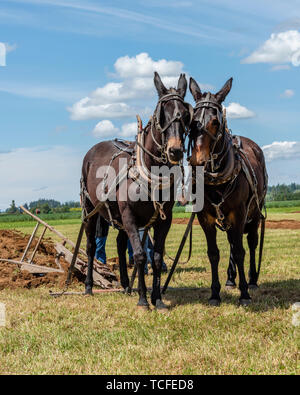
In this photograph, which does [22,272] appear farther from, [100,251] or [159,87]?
[159,87]

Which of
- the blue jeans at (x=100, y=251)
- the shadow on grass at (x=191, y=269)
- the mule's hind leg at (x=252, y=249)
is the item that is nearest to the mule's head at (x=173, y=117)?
the mule's hind leg at (x=252, y=249)

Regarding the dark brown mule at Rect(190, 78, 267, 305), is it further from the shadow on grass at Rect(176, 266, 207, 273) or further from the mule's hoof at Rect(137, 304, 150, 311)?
the shadow on grass at Rect(176, 266, 207, 273)

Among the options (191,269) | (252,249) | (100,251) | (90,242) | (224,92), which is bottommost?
(191,269)

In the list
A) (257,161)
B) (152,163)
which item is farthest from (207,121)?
(257,161)

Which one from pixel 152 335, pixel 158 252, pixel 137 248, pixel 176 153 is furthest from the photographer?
pixel 158 252

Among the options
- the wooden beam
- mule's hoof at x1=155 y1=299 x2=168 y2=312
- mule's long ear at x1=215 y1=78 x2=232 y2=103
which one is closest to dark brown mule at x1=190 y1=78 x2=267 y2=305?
mule's long ear at x1=215 y1=78 x2=232 y2=103

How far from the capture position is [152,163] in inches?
242

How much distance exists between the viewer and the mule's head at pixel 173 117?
5512mm

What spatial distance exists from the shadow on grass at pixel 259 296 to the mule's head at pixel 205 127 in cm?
225

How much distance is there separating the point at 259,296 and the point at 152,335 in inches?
107

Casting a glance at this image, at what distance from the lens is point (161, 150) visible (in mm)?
5844

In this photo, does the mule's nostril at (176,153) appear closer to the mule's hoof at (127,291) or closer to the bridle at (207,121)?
the bridle at (207,121)

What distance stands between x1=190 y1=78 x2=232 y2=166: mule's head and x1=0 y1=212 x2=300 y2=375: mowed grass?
80.2 inches
